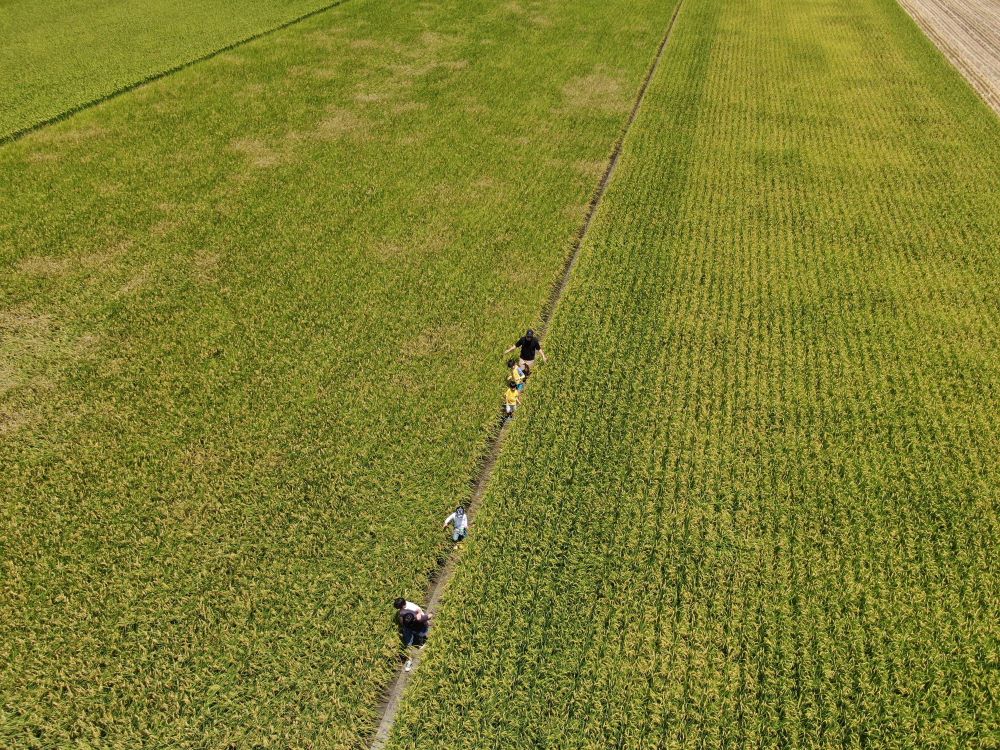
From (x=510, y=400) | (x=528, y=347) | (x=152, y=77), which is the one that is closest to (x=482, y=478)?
(x=510, y=400)

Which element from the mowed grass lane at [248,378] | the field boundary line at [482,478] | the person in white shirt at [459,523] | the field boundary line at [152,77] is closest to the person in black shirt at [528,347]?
the mowed grass lane at [248,378]

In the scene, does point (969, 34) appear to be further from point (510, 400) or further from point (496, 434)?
point (496, 434)

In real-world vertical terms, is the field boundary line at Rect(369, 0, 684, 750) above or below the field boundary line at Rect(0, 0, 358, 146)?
below

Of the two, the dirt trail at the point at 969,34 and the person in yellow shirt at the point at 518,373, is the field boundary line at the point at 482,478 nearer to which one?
the person in yellow shirt at the point at 518,373

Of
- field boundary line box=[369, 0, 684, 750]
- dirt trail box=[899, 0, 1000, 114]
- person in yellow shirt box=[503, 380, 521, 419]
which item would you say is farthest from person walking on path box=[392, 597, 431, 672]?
dirt trail box=[899, 0, 1000, 114]

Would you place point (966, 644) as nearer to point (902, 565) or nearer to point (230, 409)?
point (902, 565)

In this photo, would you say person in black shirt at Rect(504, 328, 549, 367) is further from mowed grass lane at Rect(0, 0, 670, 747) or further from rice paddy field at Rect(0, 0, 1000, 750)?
mowed grass lane at Rect(0, 0, 670, 747)
